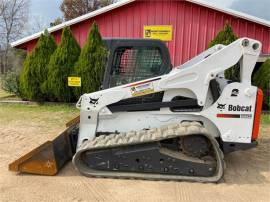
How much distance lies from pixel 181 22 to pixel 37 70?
5473mm

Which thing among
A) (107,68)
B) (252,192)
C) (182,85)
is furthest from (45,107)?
(252,192)

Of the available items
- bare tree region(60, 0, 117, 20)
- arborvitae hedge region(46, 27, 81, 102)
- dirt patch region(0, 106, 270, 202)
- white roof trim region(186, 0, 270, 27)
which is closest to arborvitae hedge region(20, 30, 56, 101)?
arborvitae hedge region(46, 27, 81, 102)

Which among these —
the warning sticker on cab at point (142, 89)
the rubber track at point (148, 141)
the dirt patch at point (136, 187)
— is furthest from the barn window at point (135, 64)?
the dirt patch at point (136, 187)

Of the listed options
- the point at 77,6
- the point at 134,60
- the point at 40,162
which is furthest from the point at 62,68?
the point at 77,6

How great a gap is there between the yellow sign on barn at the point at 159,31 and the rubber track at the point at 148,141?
804cm

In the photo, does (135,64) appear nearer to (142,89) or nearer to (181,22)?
(142,89)

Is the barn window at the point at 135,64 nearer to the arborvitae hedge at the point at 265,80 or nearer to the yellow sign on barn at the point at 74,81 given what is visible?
the yellow sign on barn at the point at 74,81

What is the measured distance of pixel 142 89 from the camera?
452 centimetres

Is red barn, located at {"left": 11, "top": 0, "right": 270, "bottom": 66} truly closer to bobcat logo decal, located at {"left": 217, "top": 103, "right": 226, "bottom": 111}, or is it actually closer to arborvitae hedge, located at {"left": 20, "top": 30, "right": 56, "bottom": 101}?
arborvitae hedge, located at {"left": 20, "top": 30, "right": 56, "bottom": 101}

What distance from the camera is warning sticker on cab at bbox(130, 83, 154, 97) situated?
4.50 meters

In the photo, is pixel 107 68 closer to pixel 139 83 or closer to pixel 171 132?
pixel 139 83

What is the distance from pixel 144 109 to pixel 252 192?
5.90 feet

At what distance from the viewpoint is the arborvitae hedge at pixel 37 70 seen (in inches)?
431

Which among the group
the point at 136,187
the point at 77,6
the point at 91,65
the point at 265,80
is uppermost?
the point at 77,6
